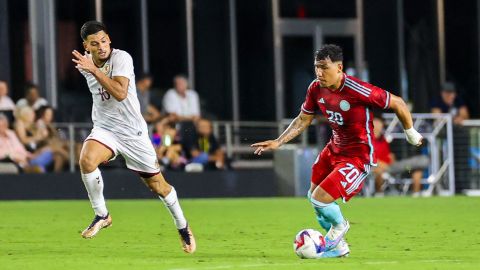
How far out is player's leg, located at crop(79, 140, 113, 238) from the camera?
11805 mm

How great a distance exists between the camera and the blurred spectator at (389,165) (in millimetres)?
23047

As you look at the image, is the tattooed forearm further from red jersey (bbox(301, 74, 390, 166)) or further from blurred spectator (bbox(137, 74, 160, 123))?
blurred spectator (bbox(137, 74, 160, 123))

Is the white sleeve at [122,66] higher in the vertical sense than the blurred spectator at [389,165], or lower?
higher

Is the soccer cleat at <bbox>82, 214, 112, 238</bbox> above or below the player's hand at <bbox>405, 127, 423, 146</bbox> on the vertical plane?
below

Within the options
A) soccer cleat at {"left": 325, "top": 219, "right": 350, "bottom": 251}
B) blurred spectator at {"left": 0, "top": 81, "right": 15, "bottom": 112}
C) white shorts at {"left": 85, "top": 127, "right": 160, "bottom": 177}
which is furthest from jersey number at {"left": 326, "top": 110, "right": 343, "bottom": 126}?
blurred spectator at {"left": 0, "top": 81, "right": 15, "bottom": 112}

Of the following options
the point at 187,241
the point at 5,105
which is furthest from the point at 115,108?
the point at 5,105

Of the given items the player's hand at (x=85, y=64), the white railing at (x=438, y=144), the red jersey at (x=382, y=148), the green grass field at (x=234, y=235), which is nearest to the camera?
the green grass field at (x=234, y=235)

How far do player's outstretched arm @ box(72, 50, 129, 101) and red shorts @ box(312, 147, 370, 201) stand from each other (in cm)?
179

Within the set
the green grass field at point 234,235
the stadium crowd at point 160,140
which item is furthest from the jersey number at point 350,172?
the stadium crowd at point 160,140

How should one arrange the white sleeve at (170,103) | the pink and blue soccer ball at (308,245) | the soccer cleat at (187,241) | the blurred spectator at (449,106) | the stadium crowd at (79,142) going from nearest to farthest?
the pink and blue soccer ball at (308,245) → the soccer cleat at (187,241) → the stadium crowd at (79,142) → the white sleeve at (170,103) → the blurred spectator at (449,106)

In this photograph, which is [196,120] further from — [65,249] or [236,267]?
[236,267]

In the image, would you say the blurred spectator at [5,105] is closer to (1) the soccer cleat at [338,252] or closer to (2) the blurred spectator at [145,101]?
(2) the blurred spectator at [145,101]

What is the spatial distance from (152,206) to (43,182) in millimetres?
2457

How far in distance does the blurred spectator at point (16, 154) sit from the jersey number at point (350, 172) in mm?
10444
